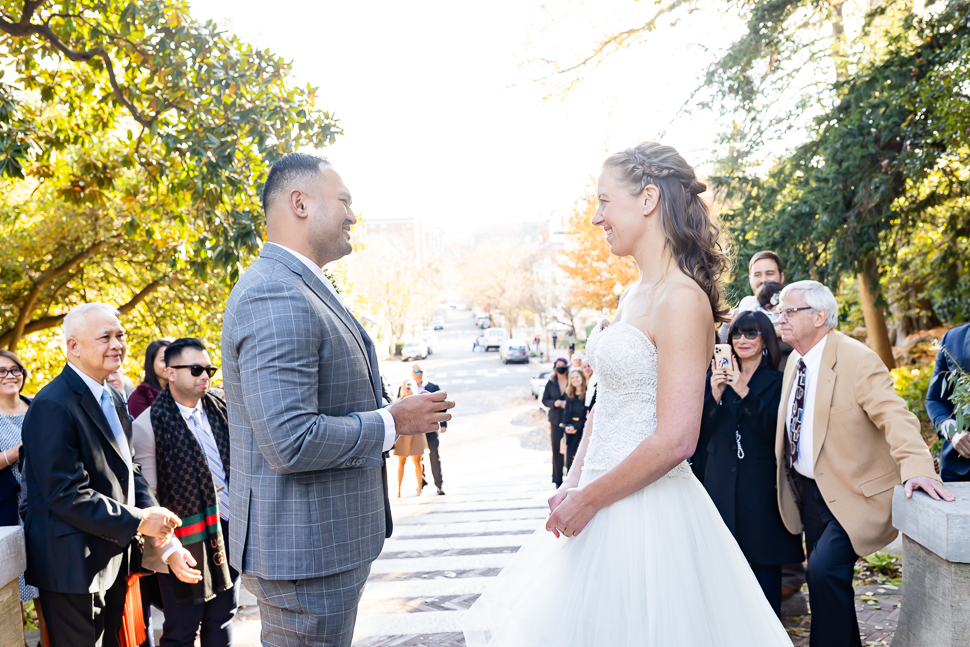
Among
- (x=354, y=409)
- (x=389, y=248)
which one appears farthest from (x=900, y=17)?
(x=389, y=248)

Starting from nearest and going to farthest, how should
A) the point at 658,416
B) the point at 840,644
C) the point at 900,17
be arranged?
the point at 658,416, the point at 840,644, the point at 900,17

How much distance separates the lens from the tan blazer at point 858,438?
10.1 feet

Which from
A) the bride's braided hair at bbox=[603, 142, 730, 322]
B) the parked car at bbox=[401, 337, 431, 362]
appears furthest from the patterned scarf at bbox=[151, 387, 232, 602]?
the parked car at bbox=[401, 337, 431, 362]

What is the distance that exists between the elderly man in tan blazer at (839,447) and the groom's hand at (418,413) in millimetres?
2122

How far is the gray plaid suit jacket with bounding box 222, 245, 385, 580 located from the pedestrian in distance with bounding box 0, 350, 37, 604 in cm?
226

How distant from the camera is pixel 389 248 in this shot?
52.2 metres

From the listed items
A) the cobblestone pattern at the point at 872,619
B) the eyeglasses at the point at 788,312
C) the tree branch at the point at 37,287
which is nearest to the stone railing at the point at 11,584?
the cobblestone pattern at the point at 872,619

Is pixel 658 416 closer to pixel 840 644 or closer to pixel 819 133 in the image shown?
pixel 840 644

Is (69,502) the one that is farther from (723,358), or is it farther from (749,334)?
(749,334)

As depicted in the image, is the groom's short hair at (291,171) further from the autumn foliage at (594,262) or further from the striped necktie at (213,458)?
the autumn foliage at (594,262)

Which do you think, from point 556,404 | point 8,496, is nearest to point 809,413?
point 8,496

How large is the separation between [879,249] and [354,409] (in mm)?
8899

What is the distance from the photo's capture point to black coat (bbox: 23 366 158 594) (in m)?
2.82

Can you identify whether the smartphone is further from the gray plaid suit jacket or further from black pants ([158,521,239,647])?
black pants ([158,521,239,647])
